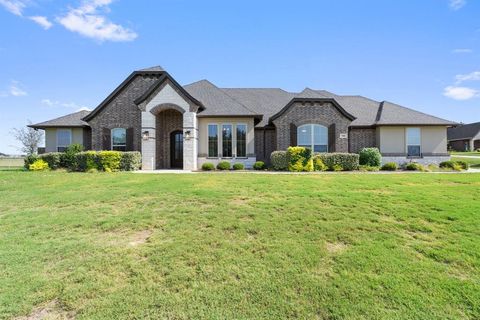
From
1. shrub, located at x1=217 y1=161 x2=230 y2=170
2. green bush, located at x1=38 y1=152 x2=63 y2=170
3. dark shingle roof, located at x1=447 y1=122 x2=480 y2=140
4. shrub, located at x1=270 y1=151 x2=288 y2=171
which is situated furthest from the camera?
dark shingle roof, located at x1=447 y1=122 x2=480 y2=140

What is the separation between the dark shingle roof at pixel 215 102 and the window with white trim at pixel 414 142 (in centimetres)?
1189

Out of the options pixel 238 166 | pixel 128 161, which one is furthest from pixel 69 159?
pixel 238 166

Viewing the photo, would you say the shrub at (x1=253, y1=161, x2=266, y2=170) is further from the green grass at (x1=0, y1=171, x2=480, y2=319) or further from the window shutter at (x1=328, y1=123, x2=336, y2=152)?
the green grass at (x1=0, y1=171, x2=480, y2=319)

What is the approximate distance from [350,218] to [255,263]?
115 inches

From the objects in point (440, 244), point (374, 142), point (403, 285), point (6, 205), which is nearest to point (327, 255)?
point (403, 285)

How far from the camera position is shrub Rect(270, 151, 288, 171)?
1675cm

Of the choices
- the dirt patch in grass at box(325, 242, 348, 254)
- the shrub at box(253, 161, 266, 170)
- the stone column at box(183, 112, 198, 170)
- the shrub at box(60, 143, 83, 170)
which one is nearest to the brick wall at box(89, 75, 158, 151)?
the shrub at box(60, 143, 83, 170)

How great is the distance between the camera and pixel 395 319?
3.24 meters

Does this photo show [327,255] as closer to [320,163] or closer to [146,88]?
[320,163]

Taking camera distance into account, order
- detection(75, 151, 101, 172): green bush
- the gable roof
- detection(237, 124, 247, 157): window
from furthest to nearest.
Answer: detection(237, 124, 247, 157): window, the gable roof, detection(75, 151, 101, 172): green bush

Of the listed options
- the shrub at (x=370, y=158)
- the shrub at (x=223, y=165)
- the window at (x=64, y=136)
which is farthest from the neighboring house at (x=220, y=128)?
the shrub at (x=370, y=158)

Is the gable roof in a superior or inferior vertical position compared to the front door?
superior

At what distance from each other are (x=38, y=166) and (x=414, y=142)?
26.4 meters

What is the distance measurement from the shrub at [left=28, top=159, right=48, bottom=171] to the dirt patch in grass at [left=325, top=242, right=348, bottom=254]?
18762 mm
